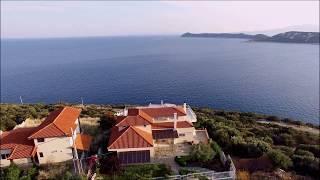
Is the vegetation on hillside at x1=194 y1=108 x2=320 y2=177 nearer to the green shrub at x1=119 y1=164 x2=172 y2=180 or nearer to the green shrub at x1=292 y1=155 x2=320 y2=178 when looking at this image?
the green shrub at x1=292 y1=155 x2=320 y2=178

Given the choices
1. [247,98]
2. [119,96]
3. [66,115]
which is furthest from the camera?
[119,96]

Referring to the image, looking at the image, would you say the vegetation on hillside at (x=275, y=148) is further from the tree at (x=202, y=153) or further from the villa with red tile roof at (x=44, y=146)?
the villa with red tile roof at (x=44, y=146)

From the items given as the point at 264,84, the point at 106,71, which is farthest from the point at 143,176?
the point at 106,71

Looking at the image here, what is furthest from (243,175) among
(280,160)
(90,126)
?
(90,126)

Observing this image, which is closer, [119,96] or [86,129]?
[86,129]

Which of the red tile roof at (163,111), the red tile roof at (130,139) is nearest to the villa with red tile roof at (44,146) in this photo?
the red tile roof at (130,139)

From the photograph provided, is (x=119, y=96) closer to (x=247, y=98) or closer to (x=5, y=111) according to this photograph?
(x=247, y=98)

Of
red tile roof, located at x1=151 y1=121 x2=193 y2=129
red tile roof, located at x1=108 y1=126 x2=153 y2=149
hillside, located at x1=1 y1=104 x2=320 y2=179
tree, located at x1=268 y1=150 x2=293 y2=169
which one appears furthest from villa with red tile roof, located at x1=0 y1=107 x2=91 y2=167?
tree, located at x1=268 y1=150 x2=293 y2=169
